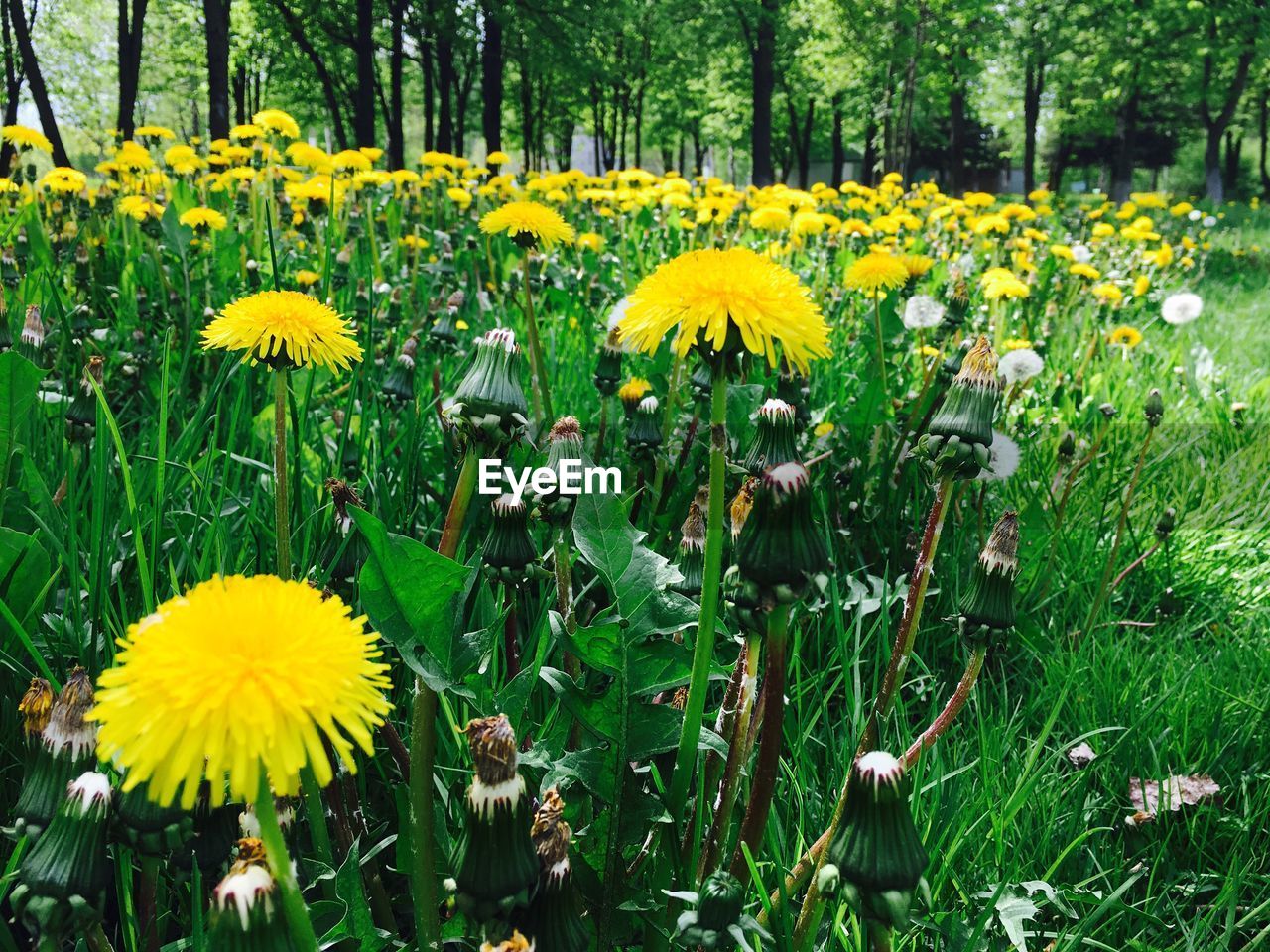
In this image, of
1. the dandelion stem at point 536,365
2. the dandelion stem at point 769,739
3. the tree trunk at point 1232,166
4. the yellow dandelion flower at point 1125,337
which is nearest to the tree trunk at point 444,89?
the yellow dandelion flower at point 1125,337

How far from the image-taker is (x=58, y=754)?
765mm

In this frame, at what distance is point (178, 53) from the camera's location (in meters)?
29.4

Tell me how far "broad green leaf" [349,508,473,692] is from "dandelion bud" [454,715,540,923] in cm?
24

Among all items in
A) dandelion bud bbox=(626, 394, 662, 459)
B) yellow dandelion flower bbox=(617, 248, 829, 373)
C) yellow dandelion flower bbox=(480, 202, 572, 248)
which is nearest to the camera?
yellow dandelion flower bbox=(617, 248, 829, 373)

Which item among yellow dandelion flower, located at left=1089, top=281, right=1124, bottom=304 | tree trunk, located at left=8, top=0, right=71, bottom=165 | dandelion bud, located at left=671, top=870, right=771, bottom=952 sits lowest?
dandelion bud, located at left=671, top=870, right=771, bottom=952

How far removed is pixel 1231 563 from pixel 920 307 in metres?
1.25

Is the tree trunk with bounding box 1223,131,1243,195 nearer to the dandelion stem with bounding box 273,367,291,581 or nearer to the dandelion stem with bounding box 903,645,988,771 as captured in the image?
the dandelion stem with bounding box 903,645,988,771

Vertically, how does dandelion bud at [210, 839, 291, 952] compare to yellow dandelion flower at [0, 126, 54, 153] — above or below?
below

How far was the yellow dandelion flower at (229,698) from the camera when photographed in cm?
54

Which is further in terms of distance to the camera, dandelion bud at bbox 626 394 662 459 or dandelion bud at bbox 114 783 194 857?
dandelion bud at bbox 626 394 662 459

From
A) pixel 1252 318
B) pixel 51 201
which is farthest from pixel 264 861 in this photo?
pixel 1252 318

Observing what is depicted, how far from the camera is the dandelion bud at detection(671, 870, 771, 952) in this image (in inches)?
31.1

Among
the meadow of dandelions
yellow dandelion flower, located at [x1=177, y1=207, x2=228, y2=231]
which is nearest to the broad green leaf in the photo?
the meadow of dandelions

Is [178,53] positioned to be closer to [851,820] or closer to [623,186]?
[623,186]
